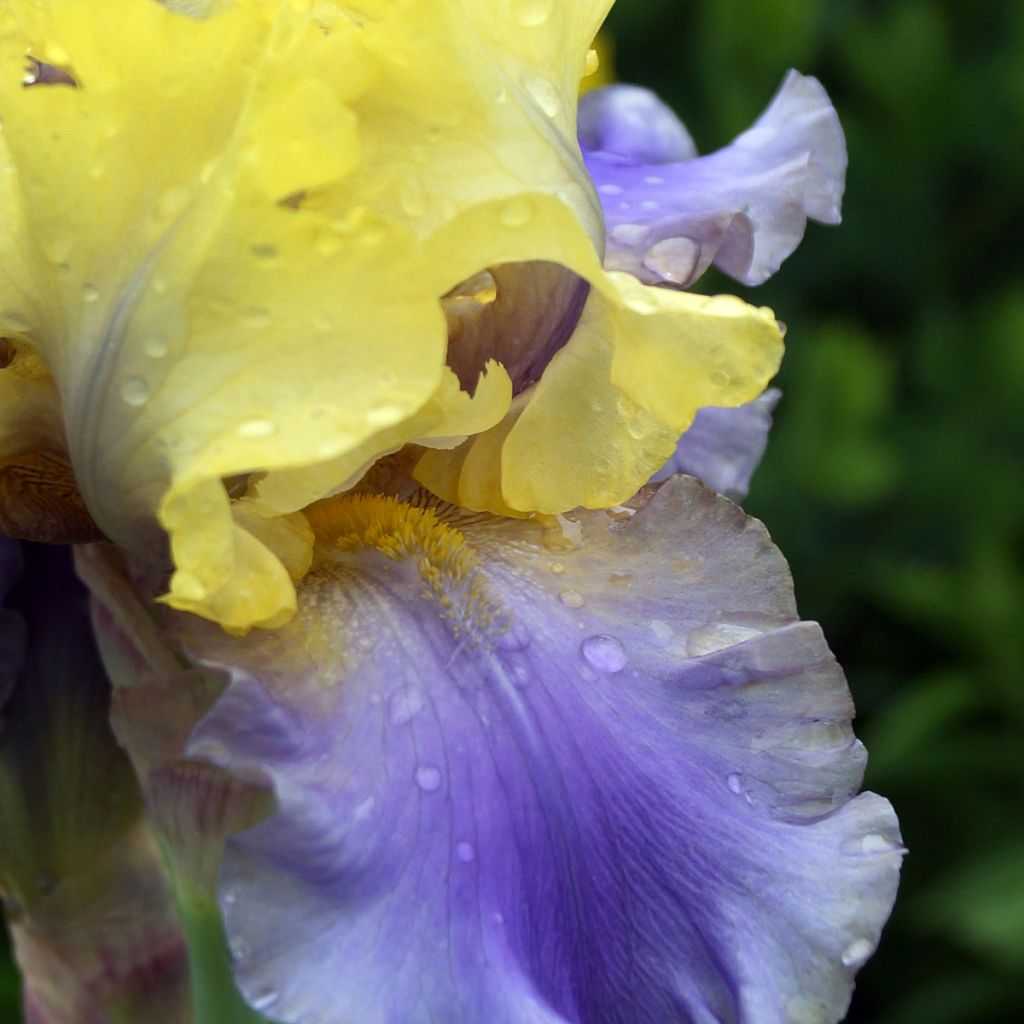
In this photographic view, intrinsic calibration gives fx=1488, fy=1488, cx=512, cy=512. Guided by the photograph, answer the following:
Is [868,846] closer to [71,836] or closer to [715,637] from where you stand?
[715,637]

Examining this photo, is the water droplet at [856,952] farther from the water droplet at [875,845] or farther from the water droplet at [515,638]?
the water droplet at [515,638]

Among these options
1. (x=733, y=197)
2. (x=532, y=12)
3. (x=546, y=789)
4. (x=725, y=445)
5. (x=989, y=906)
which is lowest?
(x=989, y=906)

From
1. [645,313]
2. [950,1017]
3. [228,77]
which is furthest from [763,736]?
[950,1017]

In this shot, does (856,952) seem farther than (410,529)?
No

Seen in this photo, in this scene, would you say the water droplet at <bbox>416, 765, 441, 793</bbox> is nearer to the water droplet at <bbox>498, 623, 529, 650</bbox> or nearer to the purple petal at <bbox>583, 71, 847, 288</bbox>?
the water droplet at <bbox>498, 623, 529, 650</bbox>

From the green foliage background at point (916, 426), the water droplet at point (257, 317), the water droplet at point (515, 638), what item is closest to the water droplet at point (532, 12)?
the water droplet at point (257, 317)

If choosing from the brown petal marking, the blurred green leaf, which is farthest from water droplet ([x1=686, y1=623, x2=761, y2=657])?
the blurred green leaf

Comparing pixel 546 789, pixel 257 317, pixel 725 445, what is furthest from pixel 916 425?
pixel 257 317
